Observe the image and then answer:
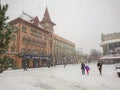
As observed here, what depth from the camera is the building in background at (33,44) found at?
1758 inches

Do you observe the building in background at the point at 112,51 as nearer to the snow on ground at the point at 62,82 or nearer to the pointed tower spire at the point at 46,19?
the pointed tower spire at the point at 46,19

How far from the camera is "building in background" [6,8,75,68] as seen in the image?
147ft

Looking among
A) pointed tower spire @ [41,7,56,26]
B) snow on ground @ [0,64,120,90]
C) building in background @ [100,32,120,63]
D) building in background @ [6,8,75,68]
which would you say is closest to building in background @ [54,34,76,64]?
building in background @ [6,8,75,68]

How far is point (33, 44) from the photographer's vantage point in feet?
168

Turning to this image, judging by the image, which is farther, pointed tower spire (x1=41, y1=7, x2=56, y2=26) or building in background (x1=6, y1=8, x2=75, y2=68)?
pointed tower spire (x1=41, y1=7, x2=56, y2=26)

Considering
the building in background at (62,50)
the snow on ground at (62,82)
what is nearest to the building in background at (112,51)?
the building in background at (62,50)

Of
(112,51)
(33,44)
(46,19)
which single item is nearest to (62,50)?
(46,19)

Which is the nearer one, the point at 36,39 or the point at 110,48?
the point at 36,39

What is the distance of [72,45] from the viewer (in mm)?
92188

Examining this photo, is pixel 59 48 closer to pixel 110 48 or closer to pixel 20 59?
pixel 110 48

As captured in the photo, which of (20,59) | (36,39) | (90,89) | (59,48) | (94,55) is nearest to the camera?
(90,89)

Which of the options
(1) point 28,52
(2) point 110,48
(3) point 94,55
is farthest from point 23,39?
(3) point 94,55

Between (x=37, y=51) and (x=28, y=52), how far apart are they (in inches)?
229

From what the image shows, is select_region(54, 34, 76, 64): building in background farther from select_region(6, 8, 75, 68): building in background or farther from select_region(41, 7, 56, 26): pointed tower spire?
select_region(41, 7, 56, 26): pointed tower spire
